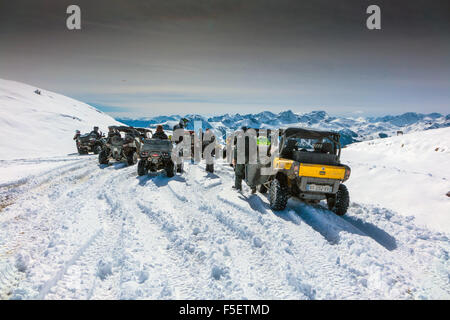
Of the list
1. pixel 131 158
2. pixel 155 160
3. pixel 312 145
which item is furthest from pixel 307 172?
pixel 131 158

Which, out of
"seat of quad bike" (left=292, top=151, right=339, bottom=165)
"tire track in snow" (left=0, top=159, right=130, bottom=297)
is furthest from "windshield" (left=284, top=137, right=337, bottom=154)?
"tire track in snow" (left=0, top=159, right=130, bottom=297)

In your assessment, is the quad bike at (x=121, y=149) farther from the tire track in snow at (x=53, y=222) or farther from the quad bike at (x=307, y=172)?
the quad bike at (x=307, y=172)

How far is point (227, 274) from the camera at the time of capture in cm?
305

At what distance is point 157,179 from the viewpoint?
29.4 feet

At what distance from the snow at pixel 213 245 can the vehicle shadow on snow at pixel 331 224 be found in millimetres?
26

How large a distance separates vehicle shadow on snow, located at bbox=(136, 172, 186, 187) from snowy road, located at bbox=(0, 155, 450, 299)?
5.82ft

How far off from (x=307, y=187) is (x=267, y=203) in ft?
4.43

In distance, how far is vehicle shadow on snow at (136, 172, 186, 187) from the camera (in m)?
8.28

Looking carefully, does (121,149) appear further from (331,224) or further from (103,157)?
(331,224)

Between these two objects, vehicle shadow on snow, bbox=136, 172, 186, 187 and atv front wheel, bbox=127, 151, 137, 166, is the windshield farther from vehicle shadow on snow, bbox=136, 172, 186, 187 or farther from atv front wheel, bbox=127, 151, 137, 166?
atv front wheel, bbox=127, 151, 137, 166

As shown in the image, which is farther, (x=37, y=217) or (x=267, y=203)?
(x=267, y=203)
